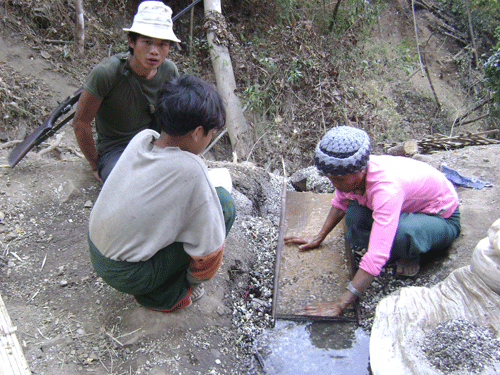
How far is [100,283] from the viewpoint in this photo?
224 cm

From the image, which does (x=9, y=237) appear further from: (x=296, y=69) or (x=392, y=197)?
(x=296, y=69)

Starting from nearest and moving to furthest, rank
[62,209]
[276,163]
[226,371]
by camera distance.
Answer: [226,371] → [62,209] → [276,163]

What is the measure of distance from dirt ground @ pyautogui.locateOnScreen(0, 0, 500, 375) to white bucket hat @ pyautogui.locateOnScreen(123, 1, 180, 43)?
1284 millimetres

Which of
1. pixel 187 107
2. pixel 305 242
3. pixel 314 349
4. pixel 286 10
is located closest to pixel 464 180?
pixel 305 242

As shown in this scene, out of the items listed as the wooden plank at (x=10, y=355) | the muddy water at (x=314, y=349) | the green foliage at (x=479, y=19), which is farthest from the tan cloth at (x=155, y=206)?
the green foliage at (x=479, y=19)

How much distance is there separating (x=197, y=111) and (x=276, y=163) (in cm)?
341

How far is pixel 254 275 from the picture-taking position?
2580 millimetres

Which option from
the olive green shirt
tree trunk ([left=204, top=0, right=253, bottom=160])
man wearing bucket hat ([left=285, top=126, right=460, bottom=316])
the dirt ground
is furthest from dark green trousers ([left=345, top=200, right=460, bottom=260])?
tree trunk ([left=204, top=0, right=253, bottom=160])

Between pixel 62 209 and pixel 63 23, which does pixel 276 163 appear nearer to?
pixel 62 209

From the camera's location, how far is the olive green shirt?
8.09 feet

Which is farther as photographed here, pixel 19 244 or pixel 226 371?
pixel 19 244

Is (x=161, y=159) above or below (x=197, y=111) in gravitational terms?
below

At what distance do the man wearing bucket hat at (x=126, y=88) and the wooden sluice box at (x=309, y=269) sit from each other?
1.32 meters

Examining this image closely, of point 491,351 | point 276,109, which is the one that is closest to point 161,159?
point 491,351
